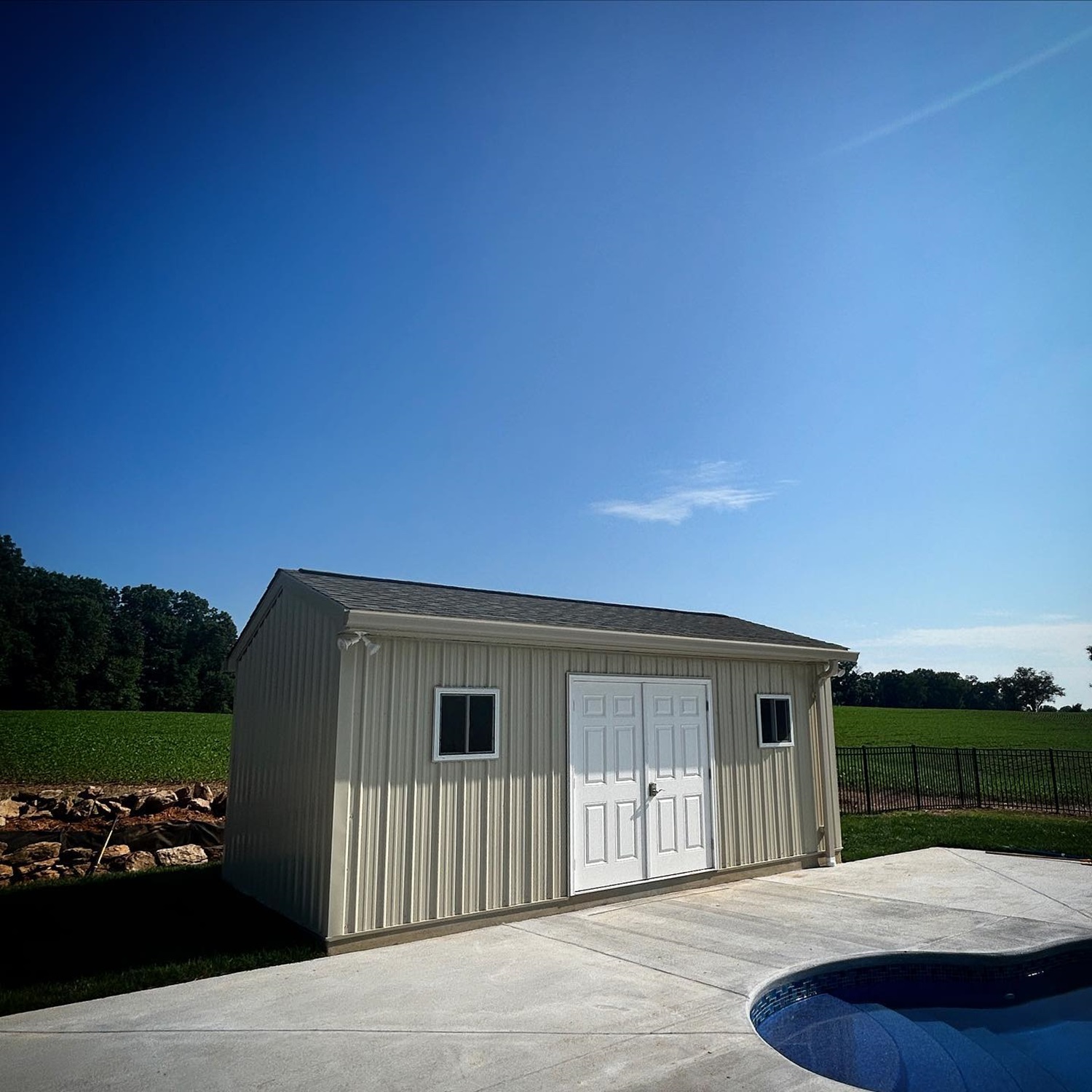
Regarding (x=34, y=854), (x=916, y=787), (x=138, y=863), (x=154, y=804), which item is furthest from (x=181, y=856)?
(x=916, y=787)

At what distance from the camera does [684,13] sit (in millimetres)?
8398

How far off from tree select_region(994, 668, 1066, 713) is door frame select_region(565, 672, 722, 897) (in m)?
65.0

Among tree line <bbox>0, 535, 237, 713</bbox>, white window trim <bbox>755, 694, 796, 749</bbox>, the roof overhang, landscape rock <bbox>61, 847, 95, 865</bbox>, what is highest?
tree line <bbox>0, 535, 237, 713</bbox>

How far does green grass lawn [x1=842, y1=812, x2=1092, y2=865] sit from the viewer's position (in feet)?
37.0

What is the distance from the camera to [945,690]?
59.6 meters

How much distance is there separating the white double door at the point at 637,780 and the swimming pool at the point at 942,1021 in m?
2.65

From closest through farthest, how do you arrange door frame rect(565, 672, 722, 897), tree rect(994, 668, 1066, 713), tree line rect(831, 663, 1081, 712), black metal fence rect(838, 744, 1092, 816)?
door frame rect(565, 672, 722, 897)
black metal fence rect(838, 744, 1092, 816)
tree line rect(831, 663, 1081, 712)
tree rect(994, 668, 1066, 713)

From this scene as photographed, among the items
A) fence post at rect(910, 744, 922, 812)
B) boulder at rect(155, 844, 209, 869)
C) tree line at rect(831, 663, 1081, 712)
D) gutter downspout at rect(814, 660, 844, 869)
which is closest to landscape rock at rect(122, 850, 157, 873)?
boulder at rect(155, 844, 209, 869)

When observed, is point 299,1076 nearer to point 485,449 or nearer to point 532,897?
point 532,897

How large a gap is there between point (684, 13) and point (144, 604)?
6028cm

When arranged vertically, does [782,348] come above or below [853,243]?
below

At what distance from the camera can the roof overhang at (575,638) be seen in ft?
20.5

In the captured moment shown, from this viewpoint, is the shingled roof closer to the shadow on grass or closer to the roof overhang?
the roof overhang

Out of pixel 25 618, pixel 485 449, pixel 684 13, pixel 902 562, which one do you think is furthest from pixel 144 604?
pixel 684 13
